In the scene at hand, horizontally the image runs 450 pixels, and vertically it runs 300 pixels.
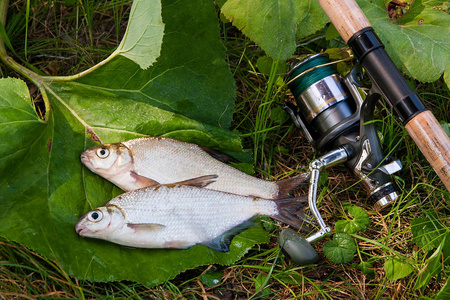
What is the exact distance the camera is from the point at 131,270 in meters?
3.10

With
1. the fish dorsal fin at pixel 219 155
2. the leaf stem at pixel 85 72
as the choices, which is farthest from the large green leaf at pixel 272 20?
the leaf stem at pixel 85 72

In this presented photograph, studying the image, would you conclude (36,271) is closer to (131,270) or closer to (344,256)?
(131,270)

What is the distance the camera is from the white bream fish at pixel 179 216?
9.98 ft

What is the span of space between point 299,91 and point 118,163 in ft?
4.70

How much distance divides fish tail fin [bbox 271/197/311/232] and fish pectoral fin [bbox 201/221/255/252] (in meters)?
0.22

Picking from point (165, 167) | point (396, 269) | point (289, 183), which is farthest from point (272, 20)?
point (396, 269)

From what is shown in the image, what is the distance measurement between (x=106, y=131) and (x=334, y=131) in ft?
5.45

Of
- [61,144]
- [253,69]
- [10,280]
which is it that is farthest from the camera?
[253,69]

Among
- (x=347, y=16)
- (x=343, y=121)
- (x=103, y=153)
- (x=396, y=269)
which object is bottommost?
(x=396, y=269)

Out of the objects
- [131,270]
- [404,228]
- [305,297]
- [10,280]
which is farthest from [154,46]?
[404,228]

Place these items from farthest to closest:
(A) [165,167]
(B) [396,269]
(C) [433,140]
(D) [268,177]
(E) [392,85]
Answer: (D) [268,177], (A) [165,167], (B) [396,269], (E) [392,85], (C) [433,140]

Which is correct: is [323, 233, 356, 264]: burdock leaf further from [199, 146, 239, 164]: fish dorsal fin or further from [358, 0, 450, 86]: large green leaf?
[358, 0, 450, 86]: large green leaf

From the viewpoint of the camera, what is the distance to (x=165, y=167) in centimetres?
331

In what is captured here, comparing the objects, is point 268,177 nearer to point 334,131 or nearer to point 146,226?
point 334,131
